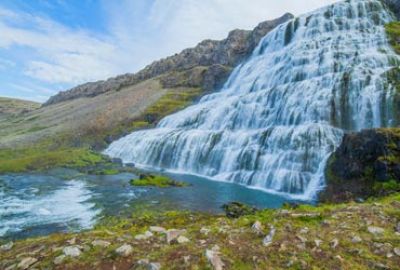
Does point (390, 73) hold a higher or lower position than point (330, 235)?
higher

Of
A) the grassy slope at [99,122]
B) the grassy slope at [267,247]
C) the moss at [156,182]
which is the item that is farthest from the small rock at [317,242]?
the grassy slope at [99,122]

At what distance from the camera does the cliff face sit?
23.6 m

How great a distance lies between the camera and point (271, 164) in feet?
123

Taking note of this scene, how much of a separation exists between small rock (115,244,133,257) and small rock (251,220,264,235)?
3.16 metres

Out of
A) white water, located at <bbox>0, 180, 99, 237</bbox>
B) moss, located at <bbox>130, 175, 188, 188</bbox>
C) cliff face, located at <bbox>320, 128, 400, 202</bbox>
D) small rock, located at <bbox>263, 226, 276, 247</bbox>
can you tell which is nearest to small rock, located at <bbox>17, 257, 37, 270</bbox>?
small rock, located at <bbox>263, 226, 276, 247</bbox>

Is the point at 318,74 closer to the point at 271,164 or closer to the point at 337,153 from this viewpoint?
the point at 271,164

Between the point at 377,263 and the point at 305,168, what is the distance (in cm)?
→ 2685

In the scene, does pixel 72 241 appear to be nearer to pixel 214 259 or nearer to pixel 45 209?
pixel 214 259

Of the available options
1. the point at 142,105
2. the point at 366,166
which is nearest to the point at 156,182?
the point at 366,166

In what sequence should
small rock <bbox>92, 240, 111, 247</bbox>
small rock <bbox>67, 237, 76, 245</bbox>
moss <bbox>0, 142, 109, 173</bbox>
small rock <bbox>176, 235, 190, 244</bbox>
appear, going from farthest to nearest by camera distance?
moss <bbox>0, 142, 109, 173</bbox> → small rock <bbox>67, 237, 76, 245</bbox> → small rock <bbox>176, 235, 190, 244</bbox> → small rock <bbox>92, 240, 111, 247</bbox>

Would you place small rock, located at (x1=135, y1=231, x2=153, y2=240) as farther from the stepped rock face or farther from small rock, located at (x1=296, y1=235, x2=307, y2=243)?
the stepped rock face

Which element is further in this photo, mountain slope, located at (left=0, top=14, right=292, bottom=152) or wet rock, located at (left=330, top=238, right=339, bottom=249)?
mountain slope, located at (left=0, top=14, right=292, bottom=152)

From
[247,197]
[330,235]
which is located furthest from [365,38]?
[330,235]

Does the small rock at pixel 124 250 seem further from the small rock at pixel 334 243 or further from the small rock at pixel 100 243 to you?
the small rock at pixel 334 243
